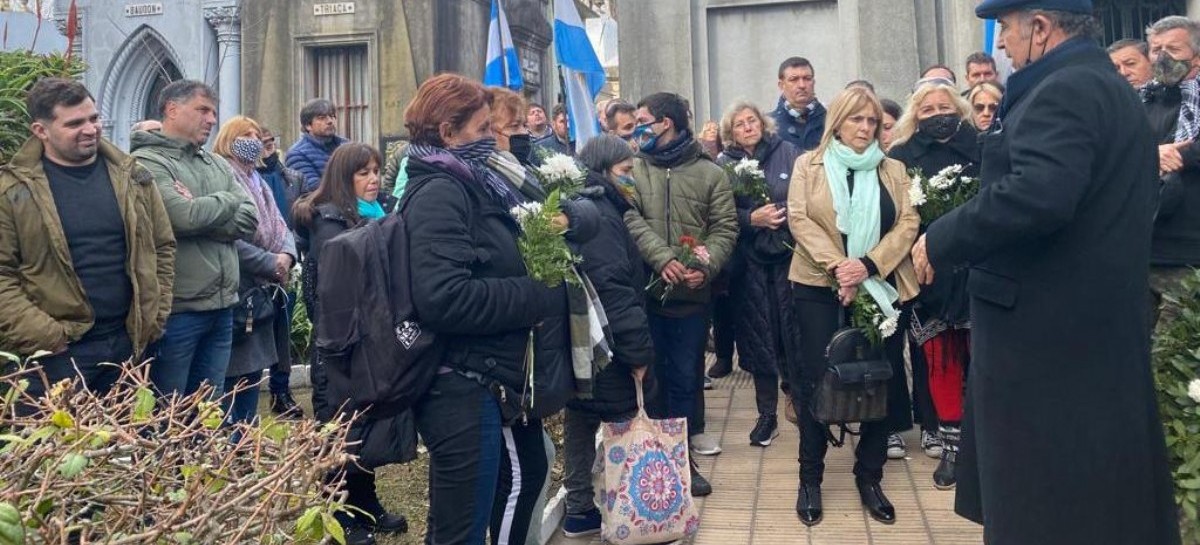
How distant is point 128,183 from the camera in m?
4.43

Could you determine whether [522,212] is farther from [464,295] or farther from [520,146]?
[520,146]

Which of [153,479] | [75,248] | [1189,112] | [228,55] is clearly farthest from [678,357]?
[228,55]

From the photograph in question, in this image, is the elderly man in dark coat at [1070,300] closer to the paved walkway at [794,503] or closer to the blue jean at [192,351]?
the paved walkway at [794,503]

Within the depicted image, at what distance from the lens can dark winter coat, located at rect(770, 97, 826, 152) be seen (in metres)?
7.37

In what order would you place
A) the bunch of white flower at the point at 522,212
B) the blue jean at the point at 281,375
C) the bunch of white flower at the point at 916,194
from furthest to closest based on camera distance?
the blue jean at the point at 281,375 → the bunch of white flower at the point at 916,194 → the bunch of white flower at the point at 522,212

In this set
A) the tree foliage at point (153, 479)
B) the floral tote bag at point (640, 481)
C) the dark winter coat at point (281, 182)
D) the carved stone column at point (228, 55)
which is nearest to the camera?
the tree foliage at point (153, 479)

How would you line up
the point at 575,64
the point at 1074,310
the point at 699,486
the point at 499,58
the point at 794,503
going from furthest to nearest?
the point at 499,58 < the point at 575,64 < the point at 699,486 < the point at 794,503 < the point at 1074,310

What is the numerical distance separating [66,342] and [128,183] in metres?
0.73

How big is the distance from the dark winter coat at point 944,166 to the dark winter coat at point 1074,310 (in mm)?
2298

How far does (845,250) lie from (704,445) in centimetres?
174

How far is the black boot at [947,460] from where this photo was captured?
5.47 m

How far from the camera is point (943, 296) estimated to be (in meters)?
5.44

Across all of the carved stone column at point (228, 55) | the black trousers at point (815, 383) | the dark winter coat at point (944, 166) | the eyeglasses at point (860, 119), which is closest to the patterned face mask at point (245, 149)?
the black trousers at point (815, 383)

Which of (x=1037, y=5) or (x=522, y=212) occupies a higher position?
(x=1037, y=5)
